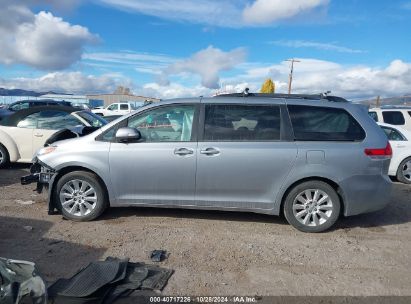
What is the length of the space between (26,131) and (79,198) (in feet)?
13.5

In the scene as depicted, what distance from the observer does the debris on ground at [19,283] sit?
271cm

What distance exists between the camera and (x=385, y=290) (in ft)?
11.5

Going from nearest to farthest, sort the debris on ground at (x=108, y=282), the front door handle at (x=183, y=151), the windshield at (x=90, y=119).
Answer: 1. the debris on ground at (x=108, y=282)
2. the front door handle at (x=183, y=151)
3. the windshield at (x=90, y=119)

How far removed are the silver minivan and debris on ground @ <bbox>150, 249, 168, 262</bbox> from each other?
96 centimetres

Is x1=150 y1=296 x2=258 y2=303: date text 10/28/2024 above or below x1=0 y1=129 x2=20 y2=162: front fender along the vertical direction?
below

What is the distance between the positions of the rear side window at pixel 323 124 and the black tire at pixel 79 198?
→ 2883 millimetres

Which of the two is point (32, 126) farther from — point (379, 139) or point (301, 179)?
point (379, 139)

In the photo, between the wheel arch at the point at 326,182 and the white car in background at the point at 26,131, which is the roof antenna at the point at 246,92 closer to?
the wheel arch at the point at 326,182

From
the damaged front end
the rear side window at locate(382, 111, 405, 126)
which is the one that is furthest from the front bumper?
the rear side window at locate(382, 111, 405, 126)

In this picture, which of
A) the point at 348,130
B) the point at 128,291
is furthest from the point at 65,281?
the point at 348,130

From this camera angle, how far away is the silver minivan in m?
4.83

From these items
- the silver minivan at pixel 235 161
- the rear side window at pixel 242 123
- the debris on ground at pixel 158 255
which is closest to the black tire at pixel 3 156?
the silver minivan at pixel 235 161

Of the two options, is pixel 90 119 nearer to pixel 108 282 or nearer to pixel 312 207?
pixel 312 207

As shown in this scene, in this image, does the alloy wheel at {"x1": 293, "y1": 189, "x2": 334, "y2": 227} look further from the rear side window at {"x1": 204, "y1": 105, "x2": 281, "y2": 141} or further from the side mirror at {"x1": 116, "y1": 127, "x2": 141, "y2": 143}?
the side mirror at {"x1": 116, "y1": 127, "x2": 141, "y2": 143}
